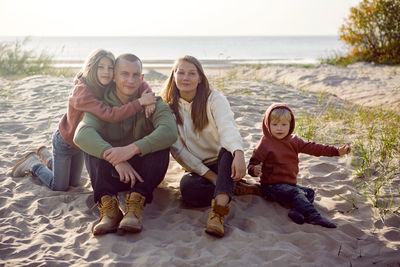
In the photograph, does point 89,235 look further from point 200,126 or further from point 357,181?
point 357,181

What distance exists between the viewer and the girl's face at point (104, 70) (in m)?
3.19

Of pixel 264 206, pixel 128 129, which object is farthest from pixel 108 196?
pixel 264 206

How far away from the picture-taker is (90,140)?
9.56 feet

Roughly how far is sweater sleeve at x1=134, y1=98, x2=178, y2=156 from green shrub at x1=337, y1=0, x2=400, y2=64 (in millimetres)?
10823

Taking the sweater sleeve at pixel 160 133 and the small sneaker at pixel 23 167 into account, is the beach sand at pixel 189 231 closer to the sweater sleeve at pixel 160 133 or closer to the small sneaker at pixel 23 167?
the small sneaker at pixel 23 167

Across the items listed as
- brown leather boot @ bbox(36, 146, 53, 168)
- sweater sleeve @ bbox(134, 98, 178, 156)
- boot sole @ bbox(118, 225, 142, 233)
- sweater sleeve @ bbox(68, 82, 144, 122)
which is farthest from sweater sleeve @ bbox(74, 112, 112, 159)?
brown leather boot @ bbox(36, 146, 53, 168)

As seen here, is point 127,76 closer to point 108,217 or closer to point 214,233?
point 108,217

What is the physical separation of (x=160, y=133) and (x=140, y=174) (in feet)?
1.33

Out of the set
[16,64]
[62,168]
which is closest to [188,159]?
[62,168]

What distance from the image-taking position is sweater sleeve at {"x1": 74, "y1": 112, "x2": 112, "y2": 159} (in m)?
2.89

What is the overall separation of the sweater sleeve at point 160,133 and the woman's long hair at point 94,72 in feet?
1.82

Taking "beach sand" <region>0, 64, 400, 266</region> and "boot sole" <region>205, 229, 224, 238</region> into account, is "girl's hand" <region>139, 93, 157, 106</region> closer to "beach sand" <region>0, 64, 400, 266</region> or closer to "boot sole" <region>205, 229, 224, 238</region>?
"beach sand" <region>0, 64, 400, 266</region>

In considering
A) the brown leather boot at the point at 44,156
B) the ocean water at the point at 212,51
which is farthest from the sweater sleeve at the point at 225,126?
the ocean water at the point at 212,51

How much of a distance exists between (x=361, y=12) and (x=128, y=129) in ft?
38.9
